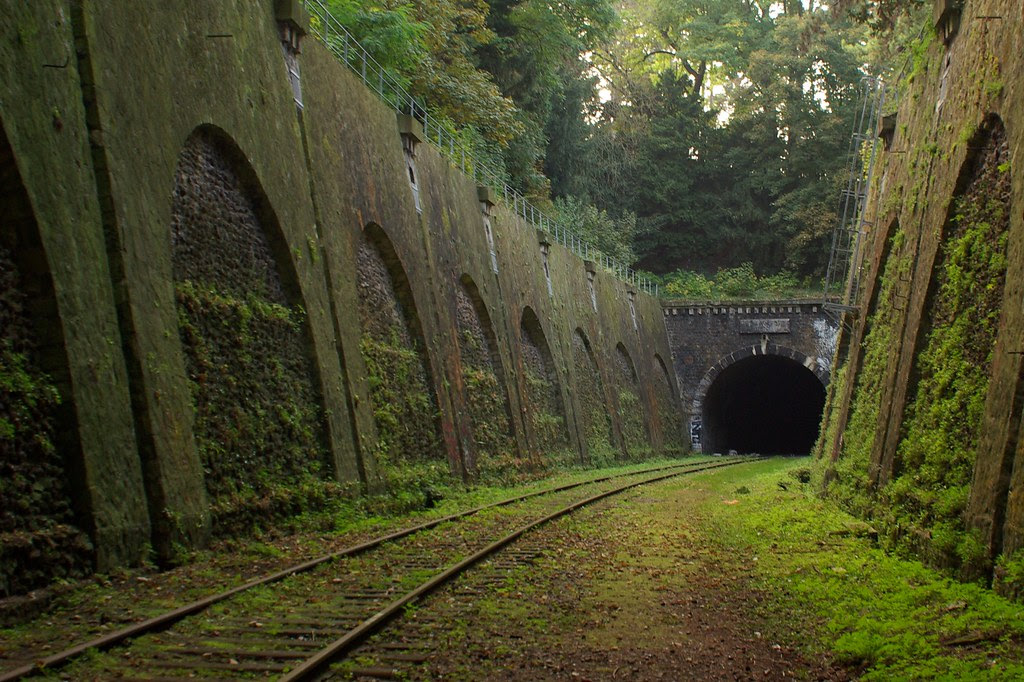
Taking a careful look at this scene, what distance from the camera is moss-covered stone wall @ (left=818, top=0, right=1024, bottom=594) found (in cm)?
800

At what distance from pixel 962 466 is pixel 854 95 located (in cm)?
4701

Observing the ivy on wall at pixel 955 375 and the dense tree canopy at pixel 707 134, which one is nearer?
the ivy on wall at pixel 955 375

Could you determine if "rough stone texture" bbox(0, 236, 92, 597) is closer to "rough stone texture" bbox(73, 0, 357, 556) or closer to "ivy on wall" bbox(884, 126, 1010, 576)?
"rough stone texture" bbox(73, 0, 357, 556)

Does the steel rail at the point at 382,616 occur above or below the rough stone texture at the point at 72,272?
below

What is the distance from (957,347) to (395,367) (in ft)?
30.4

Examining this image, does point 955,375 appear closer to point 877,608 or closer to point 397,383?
point 877,608

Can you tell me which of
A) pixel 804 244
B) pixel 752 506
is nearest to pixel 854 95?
pixel 804 244

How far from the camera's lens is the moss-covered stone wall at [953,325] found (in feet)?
26.2

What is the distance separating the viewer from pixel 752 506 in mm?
15750

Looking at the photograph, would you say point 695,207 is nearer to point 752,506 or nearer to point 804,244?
point 804,244

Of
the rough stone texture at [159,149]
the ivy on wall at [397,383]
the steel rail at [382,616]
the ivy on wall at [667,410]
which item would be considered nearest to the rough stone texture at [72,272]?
the rough stone texture at [159,149]

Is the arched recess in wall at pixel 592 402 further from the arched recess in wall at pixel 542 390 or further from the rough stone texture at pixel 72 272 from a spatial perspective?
the rough stone texture at pixel 72 272

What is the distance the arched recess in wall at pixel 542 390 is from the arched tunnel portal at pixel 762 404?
→ 50.9 feet

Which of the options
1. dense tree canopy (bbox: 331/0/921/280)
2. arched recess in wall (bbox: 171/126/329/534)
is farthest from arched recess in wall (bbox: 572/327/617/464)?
arched recess in wall (bbox: 171/126/329/534)
